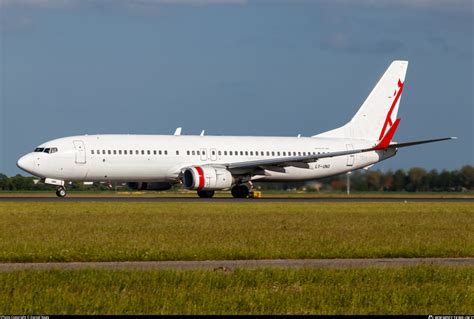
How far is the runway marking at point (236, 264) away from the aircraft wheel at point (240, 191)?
4114cm

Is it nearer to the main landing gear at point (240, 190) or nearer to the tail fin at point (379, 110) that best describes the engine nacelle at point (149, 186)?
the main landing gear at point (240, 190)

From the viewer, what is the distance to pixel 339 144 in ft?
227

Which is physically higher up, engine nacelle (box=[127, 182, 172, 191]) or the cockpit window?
the cockpit window

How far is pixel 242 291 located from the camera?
55.8 ft

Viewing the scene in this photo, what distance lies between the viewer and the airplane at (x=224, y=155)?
59812 millimetres

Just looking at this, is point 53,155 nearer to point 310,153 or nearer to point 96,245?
point 310,153

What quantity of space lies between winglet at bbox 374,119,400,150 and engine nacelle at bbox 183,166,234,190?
11.7m

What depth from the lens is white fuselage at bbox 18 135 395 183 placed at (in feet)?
196

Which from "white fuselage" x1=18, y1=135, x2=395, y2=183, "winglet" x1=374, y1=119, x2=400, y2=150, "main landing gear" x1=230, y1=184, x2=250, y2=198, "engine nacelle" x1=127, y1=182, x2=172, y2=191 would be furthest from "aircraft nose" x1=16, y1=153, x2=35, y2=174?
"winglet" x1=374, y1=119, x2=400, y2=150

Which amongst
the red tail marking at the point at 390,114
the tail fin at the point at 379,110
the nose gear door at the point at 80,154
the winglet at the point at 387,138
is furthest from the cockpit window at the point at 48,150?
the red tail marking at the point at 390,114

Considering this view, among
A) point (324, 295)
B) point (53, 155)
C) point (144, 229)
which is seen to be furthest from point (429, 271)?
point (53, 155)

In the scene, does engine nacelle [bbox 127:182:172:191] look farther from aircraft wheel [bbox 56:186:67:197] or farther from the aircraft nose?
the aircraft nose

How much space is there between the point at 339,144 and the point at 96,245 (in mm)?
44955

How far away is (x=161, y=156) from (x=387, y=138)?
689 inches
